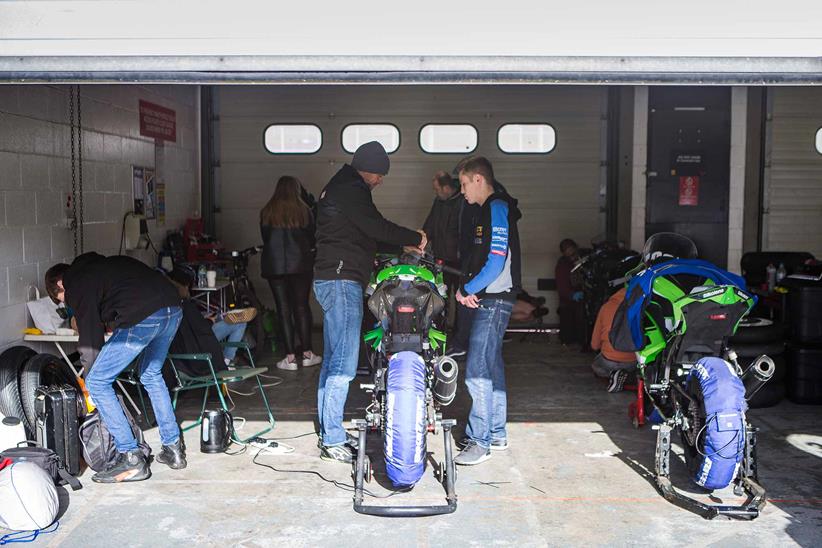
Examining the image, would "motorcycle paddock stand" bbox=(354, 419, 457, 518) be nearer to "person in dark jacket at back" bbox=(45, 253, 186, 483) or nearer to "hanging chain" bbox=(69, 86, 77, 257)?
"person in dark jacket at back" bbox=(45, 253, 186, 483)

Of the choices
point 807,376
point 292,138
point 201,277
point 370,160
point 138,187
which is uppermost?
point 292,138

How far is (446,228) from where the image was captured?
8180 mm

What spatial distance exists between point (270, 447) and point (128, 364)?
1061 mm

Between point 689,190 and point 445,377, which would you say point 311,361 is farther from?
point 689,190

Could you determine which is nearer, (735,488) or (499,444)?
(735,488)

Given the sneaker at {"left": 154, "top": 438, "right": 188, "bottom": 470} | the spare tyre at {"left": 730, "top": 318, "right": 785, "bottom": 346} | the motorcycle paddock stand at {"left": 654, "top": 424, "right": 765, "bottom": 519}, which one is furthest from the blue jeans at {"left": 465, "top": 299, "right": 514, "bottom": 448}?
the spare tyre at {"left": 730, "top": 318, "right": 785, "bottom": 346}

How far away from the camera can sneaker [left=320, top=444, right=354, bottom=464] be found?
5.36 metres

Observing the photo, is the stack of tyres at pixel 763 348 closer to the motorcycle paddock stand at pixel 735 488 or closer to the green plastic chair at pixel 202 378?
the motorcycle paddock stand at pixel 735 488

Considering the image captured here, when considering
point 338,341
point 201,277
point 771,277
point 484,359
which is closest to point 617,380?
point 771,277

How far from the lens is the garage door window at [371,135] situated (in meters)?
Result: 9.92

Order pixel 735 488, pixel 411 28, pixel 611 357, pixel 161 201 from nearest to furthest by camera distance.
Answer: pixel 411 28 < pixel 735 488 < pixel 611 357 < pixel 161 201

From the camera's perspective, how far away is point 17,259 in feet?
19.6

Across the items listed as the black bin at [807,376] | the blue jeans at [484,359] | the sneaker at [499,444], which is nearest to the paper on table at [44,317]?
the blue jeans at [484,359]

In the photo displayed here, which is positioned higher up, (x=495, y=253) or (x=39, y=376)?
(x=495, y=253)
